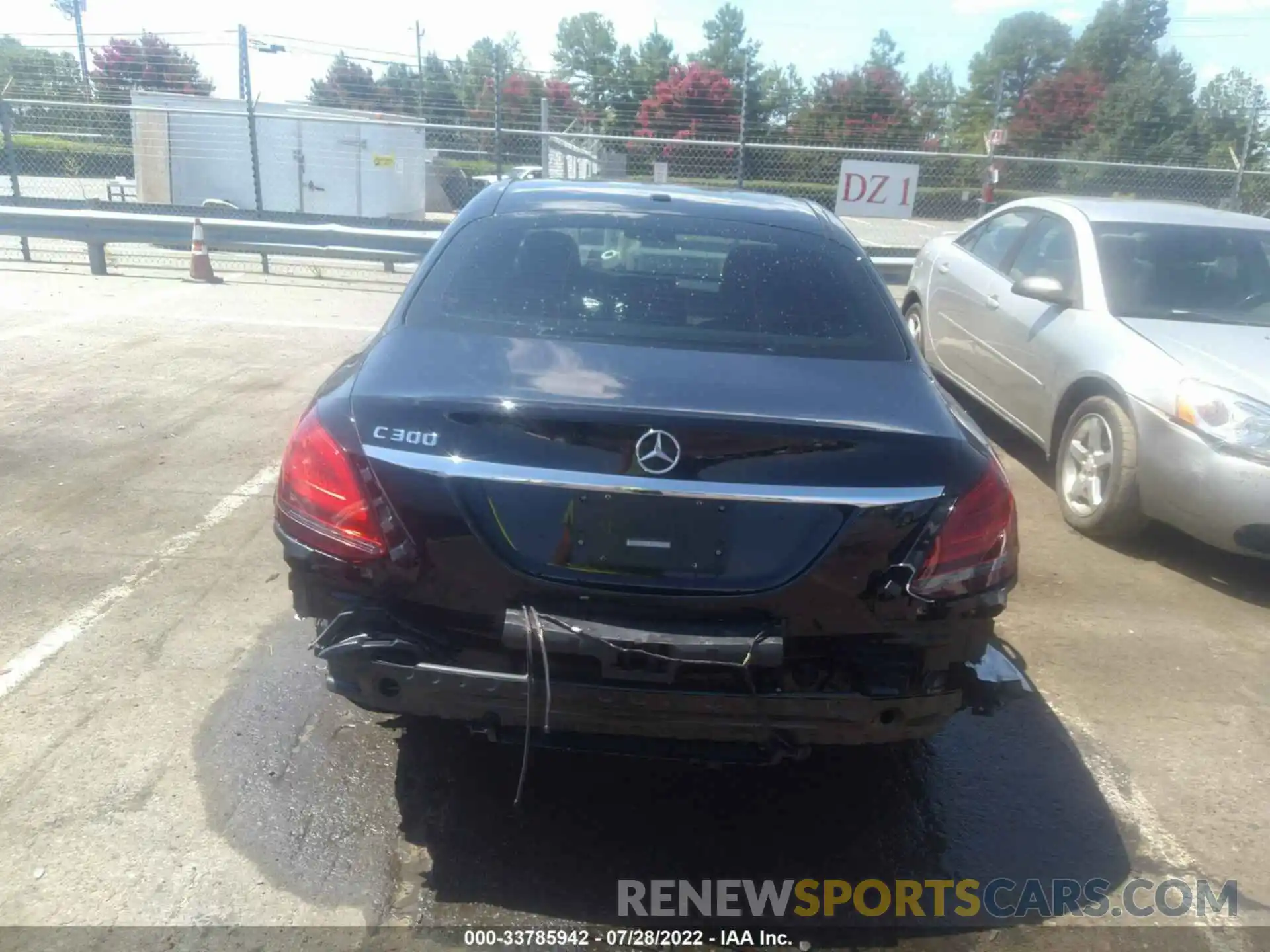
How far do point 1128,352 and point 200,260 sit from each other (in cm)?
1012

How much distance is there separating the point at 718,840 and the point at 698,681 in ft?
2.31

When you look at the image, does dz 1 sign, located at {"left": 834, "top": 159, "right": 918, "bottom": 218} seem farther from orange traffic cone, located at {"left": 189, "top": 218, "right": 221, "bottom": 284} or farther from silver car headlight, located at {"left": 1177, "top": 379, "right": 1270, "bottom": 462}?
silver car headlight, located at {"left": 1177, "top": 379, "right": 1270, "bottom": 462}

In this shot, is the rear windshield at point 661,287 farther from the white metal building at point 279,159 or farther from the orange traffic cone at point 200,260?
the white metal building at point 279,159

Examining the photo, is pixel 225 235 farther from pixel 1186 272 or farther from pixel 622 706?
pixel 622 706

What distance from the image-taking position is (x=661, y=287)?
3439 mm

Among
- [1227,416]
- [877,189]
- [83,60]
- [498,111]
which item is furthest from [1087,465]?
[83,60]

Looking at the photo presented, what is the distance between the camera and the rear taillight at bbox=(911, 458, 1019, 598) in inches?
103

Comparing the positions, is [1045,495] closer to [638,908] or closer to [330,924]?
[638,908]

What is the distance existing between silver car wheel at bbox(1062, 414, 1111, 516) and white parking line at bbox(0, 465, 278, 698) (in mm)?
4133

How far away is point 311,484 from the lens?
2686mm

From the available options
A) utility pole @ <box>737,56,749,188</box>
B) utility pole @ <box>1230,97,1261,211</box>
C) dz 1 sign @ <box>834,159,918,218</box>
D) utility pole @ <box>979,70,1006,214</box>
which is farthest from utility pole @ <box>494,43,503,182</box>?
utility pole @ <box>1230,97,1261,211</box>

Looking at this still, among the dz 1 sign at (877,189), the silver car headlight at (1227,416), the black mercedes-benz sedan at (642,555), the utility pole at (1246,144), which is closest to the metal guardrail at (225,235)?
the dz 1 sign at (877,189)

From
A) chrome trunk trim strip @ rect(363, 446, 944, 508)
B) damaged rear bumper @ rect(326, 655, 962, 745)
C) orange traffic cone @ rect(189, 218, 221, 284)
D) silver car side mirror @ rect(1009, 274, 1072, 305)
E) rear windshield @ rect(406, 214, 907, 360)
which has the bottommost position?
orange traffic cone @ rect(189, 218, 221, 284)

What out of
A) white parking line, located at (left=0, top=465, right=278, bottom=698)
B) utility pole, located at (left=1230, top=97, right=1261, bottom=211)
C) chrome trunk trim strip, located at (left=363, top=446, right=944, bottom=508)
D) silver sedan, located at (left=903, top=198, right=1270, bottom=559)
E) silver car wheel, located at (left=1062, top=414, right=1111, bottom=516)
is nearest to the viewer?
chrome trunk trim strip, located at (left=363, top=446, right=944, bottom=508)
